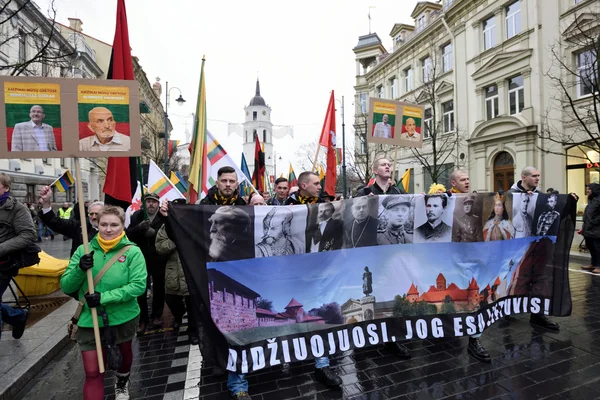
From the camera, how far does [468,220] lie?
13.3ft

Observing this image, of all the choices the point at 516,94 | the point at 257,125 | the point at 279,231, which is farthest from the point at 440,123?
the point at 257,125

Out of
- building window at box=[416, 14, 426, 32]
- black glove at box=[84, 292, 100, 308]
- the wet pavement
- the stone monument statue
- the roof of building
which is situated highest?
the roof of building

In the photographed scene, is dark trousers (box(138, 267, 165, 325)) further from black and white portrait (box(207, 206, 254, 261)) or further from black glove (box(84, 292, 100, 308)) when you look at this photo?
black glove (box(84, 292, 100, 308))

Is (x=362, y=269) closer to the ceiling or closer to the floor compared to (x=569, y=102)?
closer to the floor

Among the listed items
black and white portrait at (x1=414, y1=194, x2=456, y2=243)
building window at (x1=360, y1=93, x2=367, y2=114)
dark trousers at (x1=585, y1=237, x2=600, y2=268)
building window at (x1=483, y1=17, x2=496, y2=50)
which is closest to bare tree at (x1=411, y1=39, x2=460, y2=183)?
building window at (x1=483, y1=17, x2=496, y2=50)

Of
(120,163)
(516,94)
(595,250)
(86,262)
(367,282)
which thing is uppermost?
(516,94)

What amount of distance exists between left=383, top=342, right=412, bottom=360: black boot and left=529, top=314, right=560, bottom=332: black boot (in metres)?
1.94

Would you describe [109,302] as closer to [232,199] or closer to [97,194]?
[232,199]

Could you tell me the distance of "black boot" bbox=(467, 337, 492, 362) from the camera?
367cm

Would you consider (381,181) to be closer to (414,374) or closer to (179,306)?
(414,374)


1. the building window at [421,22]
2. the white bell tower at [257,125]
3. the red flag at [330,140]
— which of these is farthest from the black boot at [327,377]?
the white bell tower at [257,125]

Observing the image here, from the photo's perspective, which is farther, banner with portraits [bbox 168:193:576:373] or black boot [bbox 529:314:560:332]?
black boot [bbox 529:314:560:332]

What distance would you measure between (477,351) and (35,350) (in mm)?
4864

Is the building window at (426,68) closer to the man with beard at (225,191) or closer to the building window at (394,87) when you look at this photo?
the building window at (394,87)
